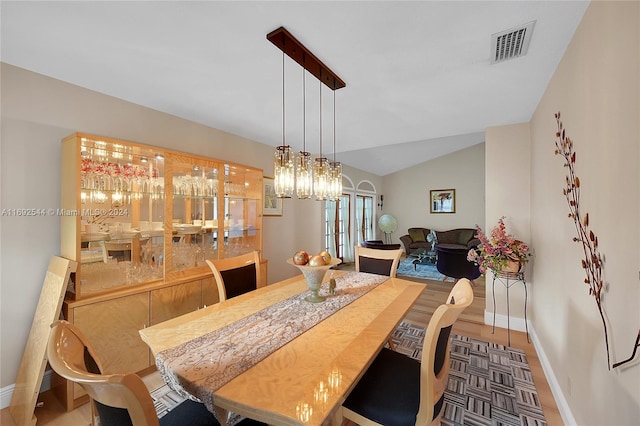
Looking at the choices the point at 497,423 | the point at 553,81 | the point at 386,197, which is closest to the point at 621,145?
the point at 553,81

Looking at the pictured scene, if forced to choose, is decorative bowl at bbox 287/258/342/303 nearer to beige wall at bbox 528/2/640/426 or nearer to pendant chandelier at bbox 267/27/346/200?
pendant chandelier at bbox 267/27/346/200

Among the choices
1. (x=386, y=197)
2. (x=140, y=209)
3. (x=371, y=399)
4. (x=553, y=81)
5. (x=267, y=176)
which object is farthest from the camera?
(x=386, y=197)

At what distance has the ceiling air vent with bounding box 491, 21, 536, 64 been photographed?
1.50 metres

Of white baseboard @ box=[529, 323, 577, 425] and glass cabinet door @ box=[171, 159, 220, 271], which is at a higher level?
glass cabinet door @ box=[171, 159, 220, 271]

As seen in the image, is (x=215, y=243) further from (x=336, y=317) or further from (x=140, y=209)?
(x=336, y=317)

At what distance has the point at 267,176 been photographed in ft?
12.5

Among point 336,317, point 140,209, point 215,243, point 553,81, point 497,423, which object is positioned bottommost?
point 497,423

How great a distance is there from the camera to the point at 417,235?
7.52 metres

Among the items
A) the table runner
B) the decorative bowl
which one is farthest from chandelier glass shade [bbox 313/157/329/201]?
the table runner

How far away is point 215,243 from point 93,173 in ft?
4.07

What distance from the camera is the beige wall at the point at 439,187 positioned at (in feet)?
23.4

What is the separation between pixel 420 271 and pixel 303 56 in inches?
210

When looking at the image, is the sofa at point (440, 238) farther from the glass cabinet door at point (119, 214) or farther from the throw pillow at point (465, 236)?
the glass cabinet door at point (119, 214)

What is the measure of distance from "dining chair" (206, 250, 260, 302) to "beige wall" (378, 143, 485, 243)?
263 inches
